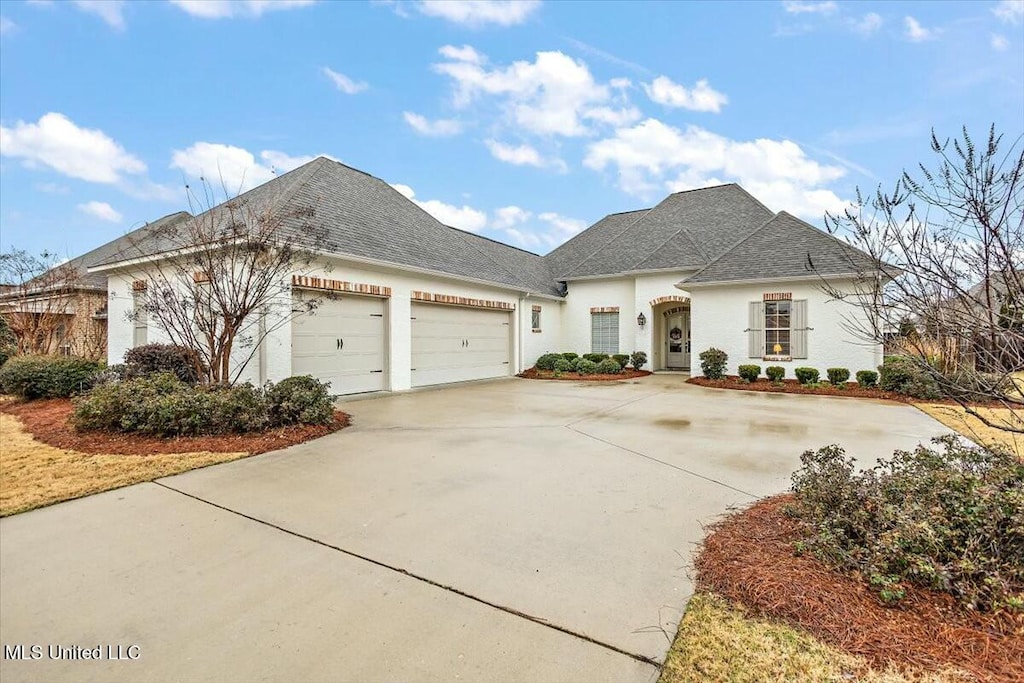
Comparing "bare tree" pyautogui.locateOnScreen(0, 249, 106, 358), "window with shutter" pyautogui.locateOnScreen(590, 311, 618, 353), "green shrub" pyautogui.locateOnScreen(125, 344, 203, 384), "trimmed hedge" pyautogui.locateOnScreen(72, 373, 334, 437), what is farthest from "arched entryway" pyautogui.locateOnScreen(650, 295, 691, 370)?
"bare tree" pyautogui.locateOnScreen(0, 249, 106, 358)

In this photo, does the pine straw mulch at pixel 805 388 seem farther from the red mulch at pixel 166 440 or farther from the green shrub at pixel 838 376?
the red mulch at pixel 166 440

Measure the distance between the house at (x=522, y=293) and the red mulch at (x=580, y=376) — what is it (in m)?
0.56

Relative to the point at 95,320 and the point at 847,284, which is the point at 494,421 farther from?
the point at 95,320

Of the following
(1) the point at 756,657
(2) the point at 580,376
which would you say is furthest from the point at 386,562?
(2) the point at 580,376

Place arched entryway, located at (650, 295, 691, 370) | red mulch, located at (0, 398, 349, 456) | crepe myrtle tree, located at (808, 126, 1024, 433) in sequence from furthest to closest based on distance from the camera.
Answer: arched entryway, located at (650, 295, 691, 370) → red mulch, located at (0, 398, 349, 456) → crepe myrtle tree, located at (808, 126, 1024, 433)

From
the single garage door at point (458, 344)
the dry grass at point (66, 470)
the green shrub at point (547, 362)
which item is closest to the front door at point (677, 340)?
the green shrub at point (547, 362)

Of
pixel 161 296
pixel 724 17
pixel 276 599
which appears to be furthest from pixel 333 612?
pixel 724 17

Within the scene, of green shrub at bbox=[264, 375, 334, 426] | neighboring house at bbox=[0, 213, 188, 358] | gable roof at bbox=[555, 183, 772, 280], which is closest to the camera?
green shrub at bbox=[264, 375, 334, 426]

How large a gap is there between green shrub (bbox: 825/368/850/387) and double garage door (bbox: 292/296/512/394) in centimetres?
945

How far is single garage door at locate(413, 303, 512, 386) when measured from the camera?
1207 cm

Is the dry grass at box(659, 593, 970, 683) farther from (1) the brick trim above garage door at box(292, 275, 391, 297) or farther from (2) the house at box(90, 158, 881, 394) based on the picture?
(1) the brick trim above garage door at box(292, 275, 391, 297)

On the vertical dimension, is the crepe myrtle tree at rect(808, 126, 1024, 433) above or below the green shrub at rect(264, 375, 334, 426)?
above

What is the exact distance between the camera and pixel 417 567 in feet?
9.43

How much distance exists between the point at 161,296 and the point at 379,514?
719cm
